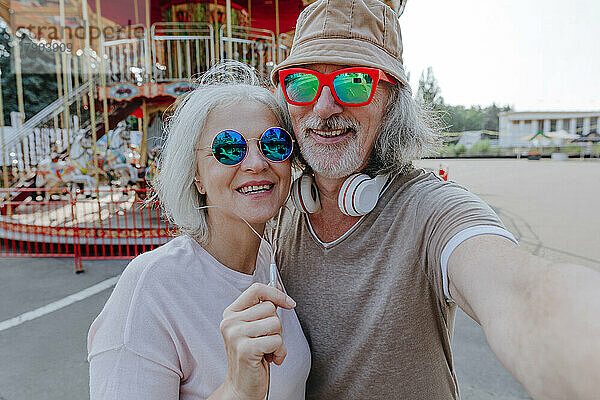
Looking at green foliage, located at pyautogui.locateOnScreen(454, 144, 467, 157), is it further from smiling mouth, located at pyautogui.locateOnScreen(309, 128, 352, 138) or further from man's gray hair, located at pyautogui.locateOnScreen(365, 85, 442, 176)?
smiling mouth, located at pyautogui.locateOnScreen(309, 128, 352, 138)

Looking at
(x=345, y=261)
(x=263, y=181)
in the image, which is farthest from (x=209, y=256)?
(x=345, y=261)

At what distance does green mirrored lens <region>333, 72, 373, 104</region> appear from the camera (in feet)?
5.03

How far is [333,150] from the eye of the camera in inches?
62.8

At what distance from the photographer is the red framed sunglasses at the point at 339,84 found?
1530mm

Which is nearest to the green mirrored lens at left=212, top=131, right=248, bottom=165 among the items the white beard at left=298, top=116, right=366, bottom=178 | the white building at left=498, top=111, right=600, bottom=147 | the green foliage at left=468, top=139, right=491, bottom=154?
the white beard at left=298, top=116, right=366, bottom=178

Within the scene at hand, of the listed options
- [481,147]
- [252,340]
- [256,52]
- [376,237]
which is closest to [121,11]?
[256,52]

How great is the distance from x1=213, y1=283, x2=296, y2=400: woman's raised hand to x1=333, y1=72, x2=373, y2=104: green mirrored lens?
2.84 feet

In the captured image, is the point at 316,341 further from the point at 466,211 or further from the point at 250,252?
the point at 466,211

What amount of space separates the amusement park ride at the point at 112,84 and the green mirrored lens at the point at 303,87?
6191 mm

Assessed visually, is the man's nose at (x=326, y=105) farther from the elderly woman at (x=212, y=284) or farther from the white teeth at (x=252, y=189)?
the white teeth at (x=252, y=189)

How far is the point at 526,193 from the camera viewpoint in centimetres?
1723

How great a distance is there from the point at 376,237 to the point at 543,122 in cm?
5137

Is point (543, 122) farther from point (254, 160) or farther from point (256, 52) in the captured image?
point (254, 160)

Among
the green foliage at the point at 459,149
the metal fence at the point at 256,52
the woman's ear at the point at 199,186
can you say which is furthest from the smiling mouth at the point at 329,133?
the green foliage at the point at 459,149
